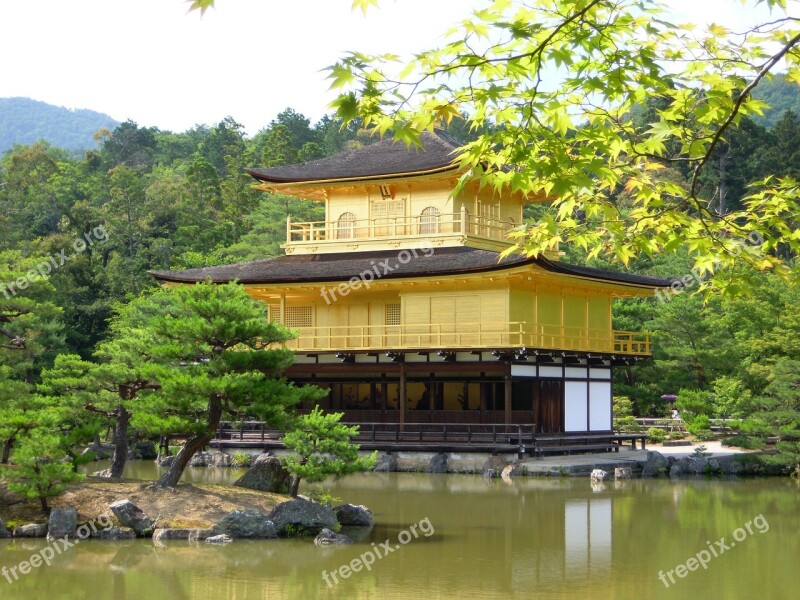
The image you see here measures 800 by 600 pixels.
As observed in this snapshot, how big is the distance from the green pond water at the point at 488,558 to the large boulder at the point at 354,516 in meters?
0.32

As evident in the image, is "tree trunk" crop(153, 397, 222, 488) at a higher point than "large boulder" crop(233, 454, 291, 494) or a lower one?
higher

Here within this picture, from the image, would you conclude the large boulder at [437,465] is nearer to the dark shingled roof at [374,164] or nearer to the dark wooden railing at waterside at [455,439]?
the dark wooden railing at waterside at [455,439]

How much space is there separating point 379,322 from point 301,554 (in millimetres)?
17802

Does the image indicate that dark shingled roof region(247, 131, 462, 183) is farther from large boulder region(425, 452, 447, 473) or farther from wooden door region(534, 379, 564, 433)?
large boulder region(425, 452, 447, 473)

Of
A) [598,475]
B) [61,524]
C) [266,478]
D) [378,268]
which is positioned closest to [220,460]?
[378,268]

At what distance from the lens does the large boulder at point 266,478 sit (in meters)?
18.7

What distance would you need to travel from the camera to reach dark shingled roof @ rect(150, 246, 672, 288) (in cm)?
2966

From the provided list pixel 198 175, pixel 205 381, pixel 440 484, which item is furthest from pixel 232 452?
pixel 198 175

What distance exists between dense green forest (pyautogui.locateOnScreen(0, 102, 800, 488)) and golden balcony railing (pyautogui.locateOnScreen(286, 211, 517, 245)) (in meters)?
7.18

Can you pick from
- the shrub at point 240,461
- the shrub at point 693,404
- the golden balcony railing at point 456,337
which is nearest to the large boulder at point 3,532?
the golden balcony railing at point 456,337

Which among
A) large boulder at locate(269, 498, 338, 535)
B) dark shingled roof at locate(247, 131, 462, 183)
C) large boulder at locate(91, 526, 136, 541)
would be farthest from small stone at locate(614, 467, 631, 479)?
large boulder at locate(91, 526, 136, 541)

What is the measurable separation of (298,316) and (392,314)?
3.37 m

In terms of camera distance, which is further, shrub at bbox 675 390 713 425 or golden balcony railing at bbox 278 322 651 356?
shrub at bbox 675 390 713 425

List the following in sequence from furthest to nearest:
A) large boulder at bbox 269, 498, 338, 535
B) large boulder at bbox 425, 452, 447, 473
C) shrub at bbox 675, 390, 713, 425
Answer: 1. shrub at bbox 675, 390, 713, 425
2. large boulder at bbox 425, 452, 447, 473
3. large boulder at bbox 269, 498, 338, 535
